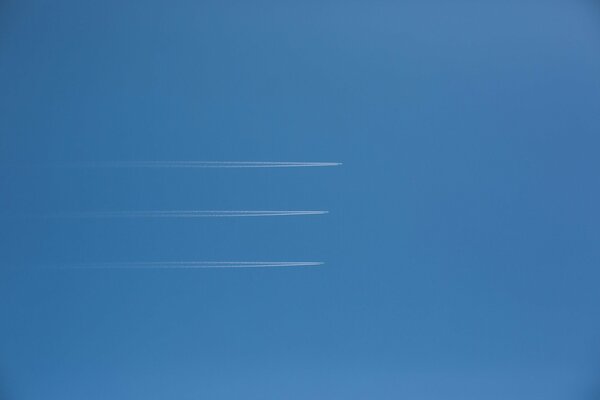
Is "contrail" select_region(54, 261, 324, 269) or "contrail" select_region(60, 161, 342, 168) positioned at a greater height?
"contrail" select_region(60, 161, 342, 168)

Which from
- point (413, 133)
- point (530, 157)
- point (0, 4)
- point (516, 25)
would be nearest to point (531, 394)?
point (530, 157)

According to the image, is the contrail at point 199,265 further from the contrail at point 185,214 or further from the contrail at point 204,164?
the contrail at point 204,164

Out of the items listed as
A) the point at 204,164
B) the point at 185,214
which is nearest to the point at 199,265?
the point at 185,214

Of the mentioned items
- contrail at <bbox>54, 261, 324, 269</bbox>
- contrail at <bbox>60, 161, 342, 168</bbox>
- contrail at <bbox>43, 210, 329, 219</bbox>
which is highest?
contrail at <bbox>60, 161, 342, 168</bbox>

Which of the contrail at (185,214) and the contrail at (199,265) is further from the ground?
the contrail at (185,214)

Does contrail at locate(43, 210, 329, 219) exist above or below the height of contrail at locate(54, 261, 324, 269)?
above

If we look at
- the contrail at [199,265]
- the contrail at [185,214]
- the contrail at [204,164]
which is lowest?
the contrail at [199,265]

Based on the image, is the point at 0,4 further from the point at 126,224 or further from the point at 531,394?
the point at 531,394

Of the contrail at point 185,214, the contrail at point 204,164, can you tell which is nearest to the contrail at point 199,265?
the contrail at point 185,214

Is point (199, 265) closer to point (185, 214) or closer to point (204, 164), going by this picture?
point (185, 214)

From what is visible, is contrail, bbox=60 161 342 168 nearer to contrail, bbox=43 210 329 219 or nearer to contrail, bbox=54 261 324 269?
contrail, bbox=43 210 329 219

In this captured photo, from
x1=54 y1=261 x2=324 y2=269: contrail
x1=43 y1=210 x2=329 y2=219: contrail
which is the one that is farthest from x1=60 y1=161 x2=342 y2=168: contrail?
x1=54 y1=261 x2=324 y2=269: contrail
